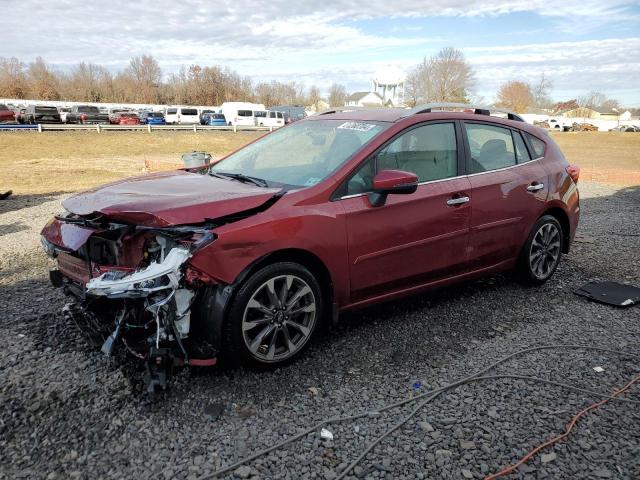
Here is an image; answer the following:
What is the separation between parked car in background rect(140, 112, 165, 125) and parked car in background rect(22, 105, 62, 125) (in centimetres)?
886

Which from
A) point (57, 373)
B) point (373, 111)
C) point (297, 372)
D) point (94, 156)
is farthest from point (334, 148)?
point (94, 156)

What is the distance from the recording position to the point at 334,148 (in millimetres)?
4227

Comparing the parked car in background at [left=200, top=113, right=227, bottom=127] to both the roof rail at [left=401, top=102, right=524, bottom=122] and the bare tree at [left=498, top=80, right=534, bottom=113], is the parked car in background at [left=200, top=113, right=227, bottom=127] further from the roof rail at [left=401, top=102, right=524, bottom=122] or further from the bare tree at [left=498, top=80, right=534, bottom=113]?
the bare tree at [left=498, top=80, right=534, bottom=113]

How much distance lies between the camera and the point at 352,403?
3318 millimetres

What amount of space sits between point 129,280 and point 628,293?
4834 millimetres

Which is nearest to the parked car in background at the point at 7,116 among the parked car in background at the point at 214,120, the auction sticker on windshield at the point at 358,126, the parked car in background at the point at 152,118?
the parked car in background at the point at 152,118

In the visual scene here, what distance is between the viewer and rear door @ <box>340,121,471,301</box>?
3.93 m

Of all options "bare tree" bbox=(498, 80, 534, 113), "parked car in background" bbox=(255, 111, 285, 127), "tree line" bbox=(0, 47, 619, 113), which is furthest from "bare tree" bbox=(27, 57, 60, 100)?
"bare tree" bbox=(498, 80, 534, 113)

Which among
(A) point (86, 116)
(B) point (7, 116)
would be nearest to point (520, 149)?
(B) point (7, 116)

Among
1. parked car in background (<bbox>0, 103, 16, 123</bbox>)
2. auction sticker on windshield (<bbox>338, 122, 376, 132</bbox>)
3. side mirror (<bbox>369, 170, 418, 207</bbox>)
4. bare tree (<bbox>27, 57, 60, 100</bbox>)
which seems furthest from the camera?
bare tree (<bbox>27, 57, 60, 100</bbox>)

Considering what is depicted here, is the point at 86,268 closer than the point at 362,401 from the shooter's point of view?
No

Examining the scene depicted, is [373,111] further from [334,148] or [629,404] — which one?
[629,404]

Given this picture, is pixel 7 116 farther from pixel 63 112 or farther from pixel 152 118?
pixel 152 118

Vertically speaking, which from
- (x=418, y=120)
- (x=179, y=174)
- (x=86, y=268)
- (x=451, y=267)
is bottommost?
(x=451, y=267)
